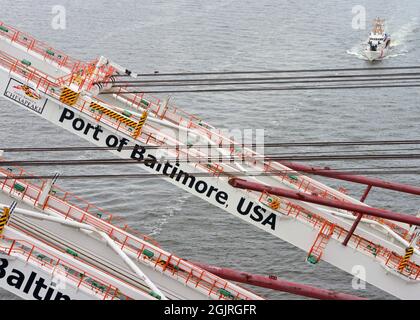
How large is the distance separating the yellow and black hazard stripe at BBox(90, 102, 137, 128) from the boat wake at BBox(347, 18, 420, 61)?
6206 centimetres

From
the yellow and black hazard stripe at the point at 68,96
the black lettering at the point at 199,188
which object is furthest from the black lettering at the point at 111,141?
the black lettering at the point at 199,188

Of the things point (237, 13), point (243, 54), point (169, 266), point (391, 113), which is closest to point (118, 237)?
point (169, 266)

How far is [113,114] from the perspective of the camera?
28.6 meters

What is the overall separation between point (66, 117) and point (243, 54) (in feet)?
177

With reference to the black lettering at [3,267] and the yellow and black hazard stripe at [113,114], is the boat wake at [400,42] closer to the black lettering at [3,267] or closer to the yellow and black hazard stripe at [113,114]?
the yellow and black hazard stripe at [113,114]

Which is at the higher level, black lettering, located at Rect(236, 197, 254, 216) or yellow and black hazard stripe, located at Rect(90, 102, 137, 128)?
yellow and black hazard stripe, located at Rect(90, 102, 137, 128)

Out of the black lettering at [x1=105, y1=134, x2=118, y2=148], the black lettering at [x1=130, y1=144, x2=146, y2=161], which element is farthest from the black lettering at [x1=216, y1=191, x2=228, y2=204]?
the black lettering at [x1=105, y1=134, x2=118, y2=148]

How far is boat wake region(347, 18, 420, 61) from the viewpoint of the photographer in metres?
88.3

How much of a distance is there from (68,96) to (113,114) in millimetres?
1906

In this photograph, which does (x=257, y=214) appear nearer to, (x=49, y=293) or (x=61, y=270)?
(x=61, y=270)

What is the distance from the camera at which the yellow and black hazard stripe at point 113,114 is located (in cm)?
2845

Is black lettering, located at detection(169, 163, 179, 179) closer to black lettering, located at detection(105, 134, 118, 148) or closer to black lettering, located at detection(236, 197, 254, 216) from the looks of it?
black lettering, located at detection(105, 134, 118, 148)

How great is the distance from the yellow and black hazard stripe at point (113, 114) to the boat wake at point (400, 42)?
62059 millimetres

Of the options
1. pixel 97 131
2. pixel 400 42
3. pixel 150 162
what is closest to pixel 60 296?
pixel 150 162
